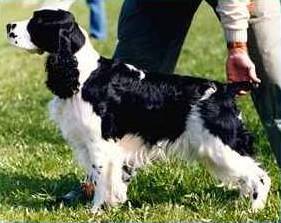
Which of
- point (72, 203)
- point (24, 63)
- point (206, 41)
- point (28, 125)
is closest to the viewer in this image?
point (72, 203)

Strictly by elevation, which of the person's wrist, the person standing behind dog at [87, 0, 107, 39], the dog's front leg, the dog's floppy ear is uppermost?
the dog's floppy ear

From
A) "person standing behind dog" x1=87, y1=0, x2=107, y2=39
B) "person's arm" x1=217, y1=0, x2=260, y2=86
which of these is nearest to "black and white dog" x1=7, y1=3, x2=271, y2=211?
"person's arm" x1=217, y1=0, x2=260, y2=86

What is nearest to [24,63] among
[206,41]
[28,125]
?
[206,41]

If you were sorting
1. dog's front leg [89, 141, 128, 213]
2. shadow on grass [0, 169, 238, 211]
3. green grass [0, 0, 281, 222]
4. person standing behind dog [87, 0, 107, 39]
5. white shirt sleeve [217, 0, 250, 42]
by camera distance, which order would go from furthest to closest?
person standing behind dog [87, 0, 107, 39] < shadow on grass [0, 169, 238, 211] < dog's front leg [89, 141, 128, 213] < green grass [0, 0, 281, 222] < white shirt sleeve [217, 0, 250, 42]

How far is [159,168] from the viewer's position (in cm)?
642

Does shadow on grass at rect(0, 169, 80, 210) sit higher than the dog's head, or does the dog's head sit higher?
the dog's head

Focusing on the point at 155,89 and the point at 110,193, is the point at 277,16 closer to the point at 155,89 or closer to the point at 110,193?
the point at 155,89

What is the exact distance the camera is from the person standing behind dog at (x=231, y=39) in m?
5.38

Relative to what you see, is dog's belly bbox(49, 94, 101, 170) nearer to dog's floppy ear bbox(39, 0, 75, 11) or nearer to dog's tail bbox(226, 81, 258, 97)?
dog's floppy ear bbox(39, 0, 75, 11)

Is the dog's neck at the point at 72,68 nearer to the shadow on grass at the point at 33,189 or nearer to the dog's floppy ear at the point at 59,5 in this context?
the dog's floppy ear at the point at 59,5

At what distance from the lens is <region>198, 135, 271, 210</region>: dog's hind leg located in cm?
554

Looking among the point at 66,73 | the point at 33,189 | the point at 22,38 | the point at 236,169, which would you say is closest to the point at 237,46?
the point at 236,169

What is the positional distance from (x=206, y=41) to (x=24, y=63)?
391 centimetres

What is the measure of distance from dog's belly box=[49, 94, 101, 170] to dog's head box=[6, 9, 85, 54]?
33cm
